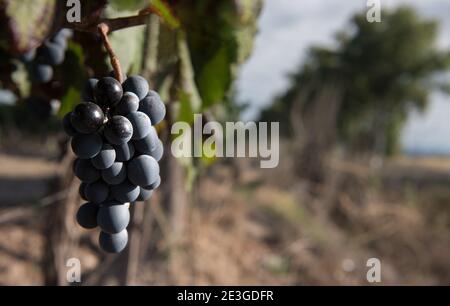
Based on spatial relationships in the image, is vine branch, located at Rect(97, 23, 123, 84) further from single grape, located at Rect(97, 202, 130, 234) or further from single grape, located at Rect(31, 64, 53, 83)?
single grape, located at Rect(31, 64, 53, 83)

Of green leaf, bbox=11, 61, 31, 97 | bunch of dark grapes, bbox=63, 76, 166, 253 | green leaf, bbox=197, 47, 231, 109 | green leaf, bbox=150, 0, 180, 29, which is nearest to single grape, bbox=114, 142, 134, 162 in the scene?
bunch of dark grapes, bbox=63, 76, 166, 253

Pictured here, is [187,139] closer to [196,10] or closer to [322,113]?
[196,10]

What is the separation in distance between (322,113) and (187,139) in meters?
8.97

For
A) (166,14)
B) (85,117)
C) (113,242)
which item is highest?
(166,14)

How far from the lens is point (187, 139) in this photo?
0.90m

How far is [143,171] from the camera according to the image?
0.55 meters

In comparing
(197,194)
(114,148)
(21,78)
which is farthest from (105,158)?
(197,194)

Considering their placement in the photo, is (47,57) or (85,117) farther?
(47,57)

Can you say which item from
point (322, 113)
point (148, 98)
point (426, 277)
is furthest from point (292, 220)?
point (148, 98)

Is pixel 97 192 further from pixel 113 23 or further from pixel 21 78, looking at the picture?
pixel 21 78

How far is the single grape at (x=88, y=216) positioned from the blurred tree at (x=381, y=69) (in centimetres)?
1601

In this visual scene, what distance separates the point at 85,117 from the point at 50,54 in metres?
0.42

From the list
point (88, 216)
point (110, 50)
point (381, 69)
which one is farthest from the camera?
point (381, 69)

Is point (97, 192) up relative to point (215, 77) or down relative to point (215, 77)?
down
